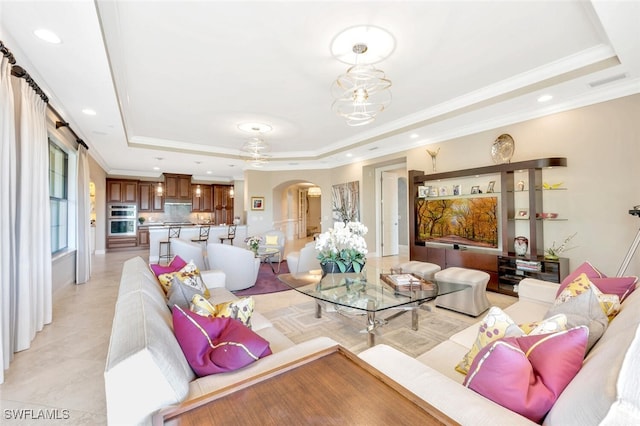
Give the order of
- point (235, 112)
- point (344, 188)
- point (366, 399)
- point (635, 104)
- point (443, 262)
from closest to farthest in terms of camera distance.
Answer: point (366, 399), point (635, 104), point (235, 112), point (443, 262), point (344, 188)

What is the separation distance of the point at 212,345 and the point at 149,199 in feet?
32.9

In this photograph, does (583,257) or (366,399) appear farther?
(583,257)

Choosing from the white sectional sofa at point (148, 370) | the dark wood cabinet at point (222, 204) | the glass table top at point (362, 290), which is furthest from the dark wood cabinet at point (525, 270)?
the dark wood cabinet at point (222, 204)

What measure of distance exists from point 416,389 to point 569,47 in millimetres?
3669

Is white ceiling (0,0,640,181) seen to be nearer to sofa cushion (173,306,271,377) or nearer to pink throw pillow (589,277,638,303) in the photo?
pink throw pillow (589,277,638,303)

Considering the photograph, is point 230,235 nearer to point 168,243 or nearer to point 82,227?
point 168,243

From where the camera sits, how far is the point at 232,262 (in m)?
4.46

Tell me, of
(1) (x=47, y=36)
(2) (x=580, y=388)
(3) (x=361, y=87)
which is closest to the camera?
(2) (x=580, y=388)

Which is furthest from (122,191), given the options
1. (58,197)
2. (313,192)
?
(313,192)

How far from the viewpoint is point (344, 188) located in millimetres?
7645

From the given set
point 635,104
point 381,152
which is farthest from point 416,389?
point 381,152

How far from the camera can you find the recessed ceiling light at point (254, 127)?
16.7ft

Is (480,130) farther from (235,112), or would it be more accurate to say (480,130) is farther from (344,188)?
(235,112)

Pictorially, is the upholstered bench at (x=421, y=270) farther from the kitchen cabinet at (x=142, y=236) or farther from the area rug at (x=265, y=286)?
the kitchen cabinet at (x=142, y=236)
